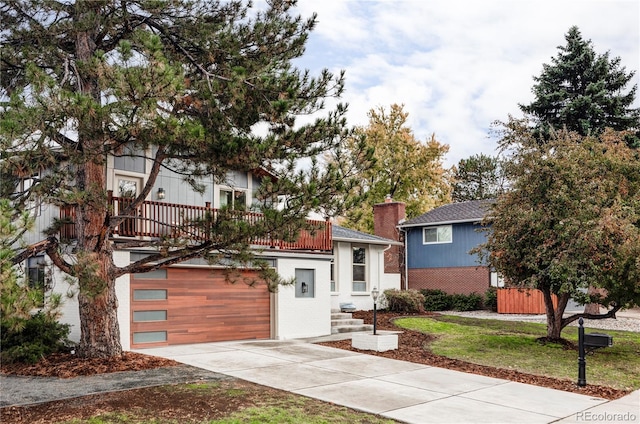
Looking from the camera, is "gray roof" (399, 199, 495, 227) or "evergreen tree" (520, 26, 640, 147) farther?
"evergreen tree" (520, 26, 640, 147)

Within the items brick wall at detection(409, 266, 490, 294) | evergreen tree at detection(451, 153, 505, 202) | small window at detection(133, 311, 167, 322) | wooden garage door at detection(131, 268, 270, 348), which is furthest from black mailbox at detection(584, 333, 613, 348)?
evergreen tree at detection(451, 153, 505, 202)

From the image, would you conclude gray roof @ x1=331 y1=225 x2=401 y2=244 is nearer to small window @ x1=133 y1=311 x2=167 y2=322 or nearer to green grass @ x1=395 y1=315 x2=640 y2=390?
green grass @ x1=395 y1=315 x2=640 y2=390

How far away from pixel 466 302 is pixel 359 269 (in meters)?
5.68

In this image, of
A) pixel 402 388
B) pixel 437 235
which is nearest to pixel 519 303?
pixel 437 235

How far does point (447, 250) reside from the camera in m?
29.2

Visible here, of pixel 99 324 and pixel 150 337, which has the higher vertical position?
pixel 99 324

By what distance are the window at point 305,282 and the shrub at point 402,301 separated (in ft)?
22.5

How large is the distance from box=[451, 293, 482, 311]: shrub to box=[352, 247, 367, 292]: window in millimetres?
4960

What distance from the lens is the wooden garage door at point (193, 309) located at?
14203mm

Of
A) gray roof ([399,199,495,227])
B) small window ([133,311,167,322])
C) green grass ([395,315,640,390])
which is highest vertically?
gray roof ([399,199,495,227])

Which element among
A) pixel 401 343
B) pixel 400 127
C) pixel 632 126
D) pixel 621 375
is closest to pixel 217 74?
pixel 401 343

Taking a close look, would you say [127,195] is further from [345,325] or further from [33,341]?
[345,325]

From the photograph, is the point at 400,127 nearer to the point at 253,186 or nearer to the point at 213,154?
the point at 253,186

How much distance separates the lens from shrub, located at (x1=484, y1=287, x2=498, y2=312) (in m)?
26.4
